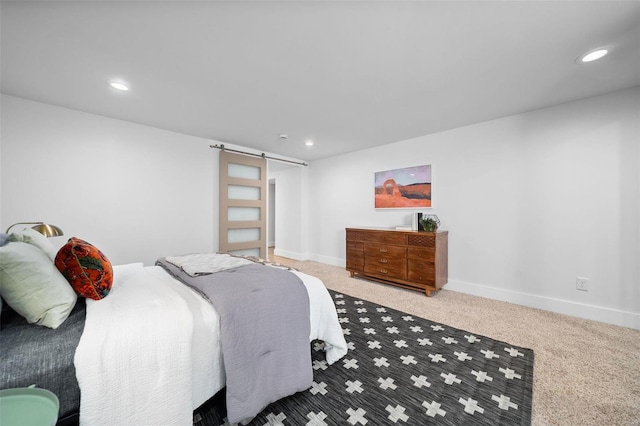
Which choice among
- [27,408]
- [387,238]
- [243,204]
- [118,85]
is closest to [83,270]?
[27,408]

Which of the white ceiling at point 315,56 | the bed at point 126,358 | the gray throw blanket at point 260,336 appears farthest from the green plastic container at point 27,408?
the white ceiling at point 315,56

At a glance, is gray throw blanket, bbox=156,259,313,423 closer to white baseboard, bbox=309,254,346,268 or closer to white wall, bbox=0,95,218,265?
white wall, bbox=0,95,218,265

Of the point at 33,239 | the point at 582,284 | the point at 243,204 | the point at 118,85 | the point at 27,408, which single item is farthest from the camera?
the point at 243,204

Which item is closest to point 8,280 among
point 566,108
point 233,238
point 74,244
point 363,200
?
point 74,244

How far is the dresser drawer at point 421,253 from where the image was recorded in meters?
3.14

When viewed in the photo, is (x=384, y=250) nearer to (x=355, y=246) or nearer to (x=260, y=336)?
(x=355, y=246)

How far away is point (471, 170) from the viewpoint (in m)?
3.29

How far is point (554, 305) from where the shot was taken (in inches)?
105

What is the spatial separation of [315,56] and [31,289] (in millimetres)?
2204

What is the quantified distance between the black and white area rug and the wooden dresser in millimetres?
1020

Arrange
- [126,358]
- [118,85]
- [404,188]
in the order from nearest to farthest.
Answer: [126,358] < [118,85] < [404,188]

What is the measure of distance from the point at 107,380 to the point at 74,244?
3.06ft

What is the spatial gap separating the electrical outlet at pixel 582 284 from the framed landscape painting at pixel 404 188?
1.81 meters

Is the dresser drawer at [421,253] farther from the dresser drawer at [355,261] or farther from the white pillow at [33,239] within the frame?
the white pillow at [33,239]
